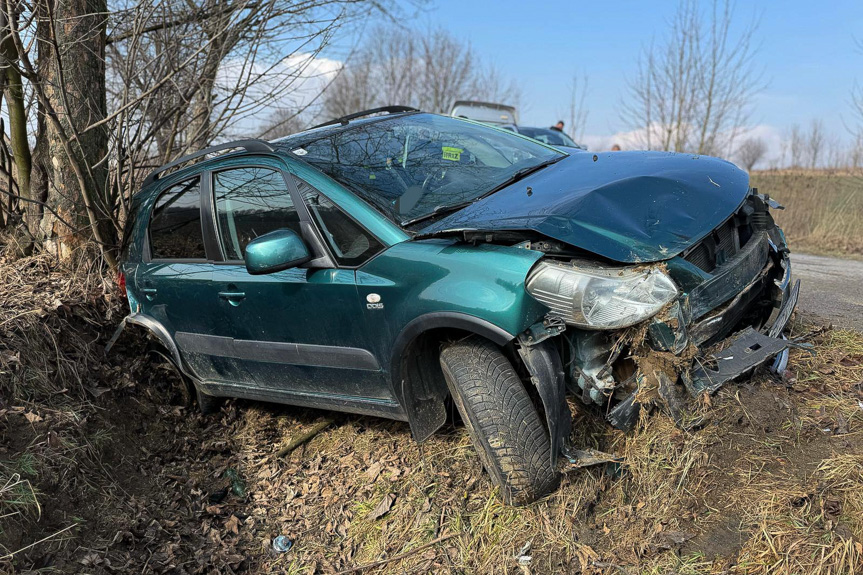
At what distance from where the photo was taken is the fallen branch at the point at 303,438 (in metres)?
3.98

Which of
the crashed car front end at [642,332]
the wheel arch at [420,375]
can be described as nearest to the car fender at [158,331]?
the wheel arch at [420,375]

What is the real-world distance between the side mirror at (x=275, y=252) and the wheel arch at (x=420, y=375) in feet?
2.11

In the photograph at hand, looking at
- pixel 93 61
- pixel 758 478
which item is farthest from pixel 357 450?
pixel 93 61

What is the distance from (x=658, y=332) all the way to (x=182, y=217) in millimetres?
2997

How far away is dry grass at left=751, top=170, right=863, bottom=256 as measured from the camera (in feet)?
37.4

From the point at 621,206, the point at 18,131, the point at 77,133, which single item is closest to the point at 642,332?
the point at 621,206

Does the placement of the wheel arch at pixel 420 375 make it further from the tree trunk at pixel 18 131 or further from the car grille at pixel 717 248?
the tree trunk at pixel 18 131

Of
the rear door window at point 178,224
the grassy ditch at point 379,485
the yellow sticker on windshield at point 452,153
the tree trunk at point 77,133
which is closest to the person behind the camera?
the grassy ditch at point 379,485

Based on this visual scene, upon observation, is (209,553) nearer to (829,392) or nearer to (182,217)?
(182,217)

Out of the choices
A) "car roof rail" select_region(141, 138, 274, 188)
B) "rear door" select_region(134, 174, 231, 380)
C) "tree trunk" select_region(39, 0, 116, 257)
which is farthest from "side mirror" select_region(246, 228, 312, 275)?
"tree trunk" select_region(39, 0, 116, 257)

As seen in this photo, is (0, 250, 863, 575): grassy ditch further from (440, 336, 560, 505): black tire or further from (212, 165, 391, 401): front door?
(212, 165, 391, 401): front door

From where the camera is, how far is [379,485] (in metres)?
3.42

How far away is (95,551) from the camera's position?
123 inches

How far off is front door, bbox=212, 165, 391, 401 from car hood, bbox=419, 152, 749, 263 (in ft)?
2.03
